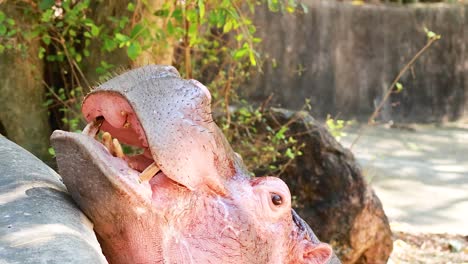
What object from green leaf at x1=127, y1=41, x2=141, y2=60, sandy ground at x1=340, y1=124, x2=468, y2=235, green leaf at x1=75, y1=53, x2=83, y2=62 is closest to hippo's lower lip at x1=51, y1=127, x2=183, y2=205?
green leaf at x1=127, y1=41, x2=141, y2=60

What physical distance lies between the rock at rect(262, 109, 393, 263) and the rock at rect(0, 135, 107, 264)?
381cm

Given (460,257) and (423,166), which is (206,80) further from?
(423,166)

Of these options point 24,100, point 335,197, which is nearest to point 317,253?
point 24,100

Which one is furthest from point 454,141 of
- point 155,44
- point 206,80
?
point 155,44

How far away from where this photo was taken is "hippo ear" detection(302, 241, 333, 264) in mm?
2363

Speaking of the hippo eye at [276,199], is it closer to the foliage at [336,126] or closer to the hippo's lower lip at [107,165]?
the hippo's lower lip at [107,165]

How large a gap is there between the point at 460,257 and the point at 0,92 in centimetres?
366

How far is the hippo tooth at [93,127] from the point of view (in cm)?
202

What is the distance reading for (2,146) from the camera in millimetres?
2348

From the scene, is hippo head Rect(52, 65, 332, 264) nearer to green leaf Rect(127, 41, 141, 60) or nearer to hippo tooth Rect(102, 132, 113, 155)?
hippo tooth Rect(102, 132, 113, 155)

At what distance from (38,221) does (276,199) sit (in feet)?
2.43

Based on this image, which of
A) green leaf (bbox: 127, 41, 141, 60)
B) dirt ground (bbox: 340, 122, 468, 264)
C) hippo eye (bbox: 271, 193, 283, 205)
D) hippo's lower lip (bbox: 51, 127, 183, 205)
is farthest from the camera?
dirt ground (bbox: 340, 122, 468, 264)

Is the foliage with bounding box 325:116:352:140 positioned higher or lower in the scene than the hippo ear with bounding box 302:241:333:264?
lower

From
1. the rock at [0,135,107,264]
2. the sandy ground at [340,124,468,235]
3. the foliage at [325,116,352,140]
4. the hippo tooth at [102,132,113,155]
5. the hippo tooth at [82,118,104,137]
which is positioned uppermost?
the hippo tooth at [82,118,104,137]
